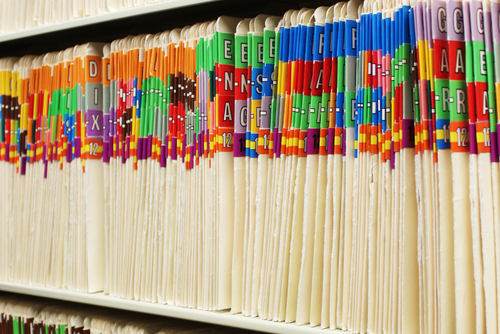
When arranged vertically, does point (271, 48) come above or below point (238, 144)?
above

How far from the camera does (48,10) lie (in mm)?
1493

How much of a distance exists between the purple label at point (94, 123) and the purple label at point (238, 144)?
1.40 ft

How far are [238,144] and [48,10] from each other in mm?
750

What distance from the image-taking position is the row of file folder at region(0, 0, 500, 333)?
86 centimetres

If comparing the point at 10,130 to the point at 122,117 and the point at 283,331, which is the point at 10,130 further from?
the point at 283,331

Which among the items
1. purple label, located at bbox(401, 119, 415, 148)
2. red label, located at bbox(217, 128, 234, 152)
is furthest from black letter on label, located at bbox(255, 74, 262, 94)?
purple label, located at bbox(401, 119, 415, 148)

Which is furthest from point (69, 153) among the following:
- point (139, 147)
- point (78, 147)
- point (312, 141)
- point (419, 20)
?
point (419, 20)

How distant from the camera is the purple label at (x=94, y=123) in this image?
54.0 inches

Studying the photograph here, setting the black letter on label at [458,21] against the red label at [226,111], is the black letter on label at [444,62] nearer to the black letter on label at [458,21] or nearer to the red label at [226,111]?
the black letter on label at [458,21]

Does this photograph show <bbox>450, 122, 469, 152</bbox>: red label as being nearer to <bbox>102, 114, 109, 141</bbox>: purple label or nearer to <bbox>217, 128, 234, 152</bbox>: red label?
<bbox>217, 128, 234, 152</bbox>: red label

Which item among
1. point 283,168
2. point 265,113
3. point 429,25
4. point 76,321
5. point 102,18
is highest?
point 102,18

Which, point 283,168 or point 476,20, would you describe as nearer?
point 476,20

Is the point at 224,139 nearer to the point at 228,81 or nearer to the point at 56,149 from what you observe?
the point at 228,81

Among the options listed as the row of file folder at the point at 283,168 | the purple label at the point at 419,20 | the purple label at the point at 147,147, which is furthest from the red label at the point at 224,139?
the purple label at the point at 419,20
